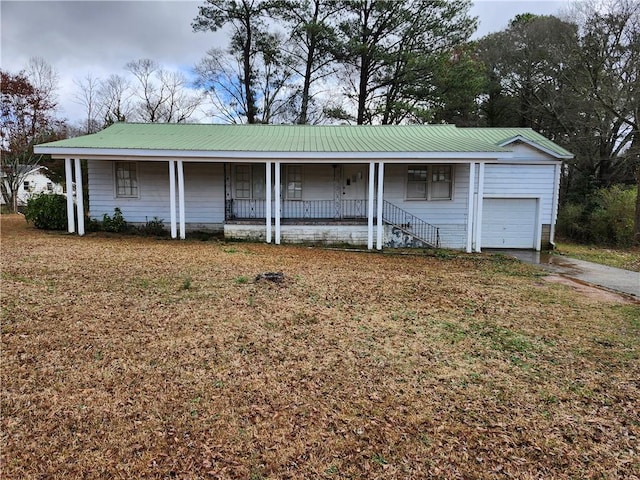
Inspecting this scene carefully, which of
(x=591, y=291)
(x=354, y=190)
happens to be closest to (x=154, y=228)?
(x=354, y=190)

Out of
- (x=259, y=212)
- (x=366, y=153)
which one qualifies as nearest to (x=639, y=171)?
(x=366, y=153)

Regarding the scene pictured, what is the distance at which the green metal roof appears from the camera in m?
11.6

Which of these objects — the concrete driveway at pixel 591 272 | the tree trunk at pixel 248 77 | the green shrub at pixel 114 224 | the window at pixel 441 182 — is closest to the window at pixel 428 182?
the window at pixel 441 182

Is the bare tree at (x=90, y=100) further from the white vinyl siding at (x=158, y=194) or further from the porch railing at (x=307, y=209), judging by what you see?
the porch railing at (x=307, y=209)

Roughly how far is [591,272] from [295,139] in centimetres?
988

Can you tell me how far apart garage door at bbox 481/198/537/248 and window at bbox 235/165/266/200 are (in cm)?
813

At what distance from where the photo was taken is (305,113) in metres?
25.7

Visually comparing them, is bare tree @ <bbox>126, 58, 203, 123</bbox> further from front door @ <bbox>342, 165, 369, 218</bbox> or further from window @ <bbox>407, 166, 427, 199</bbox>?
window @ <bbox>407, 166, 427, 199</bbox>

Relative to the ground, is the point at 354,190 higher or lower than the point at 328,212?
higher

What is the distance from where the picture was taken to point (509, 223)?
14180 mm

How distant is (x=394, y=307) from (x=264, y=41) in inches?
944

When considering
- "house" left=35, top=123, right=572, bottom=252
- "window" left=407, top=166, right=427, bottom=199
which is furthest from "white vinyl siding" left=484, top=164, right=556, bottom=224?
"window" left=407, top=166, right=427, bottom=199

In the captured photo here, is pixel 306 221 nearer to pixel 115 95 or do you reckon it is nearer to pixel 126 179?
pixel 126 179

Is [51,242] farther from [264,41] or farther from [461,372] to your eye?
[264,41]
